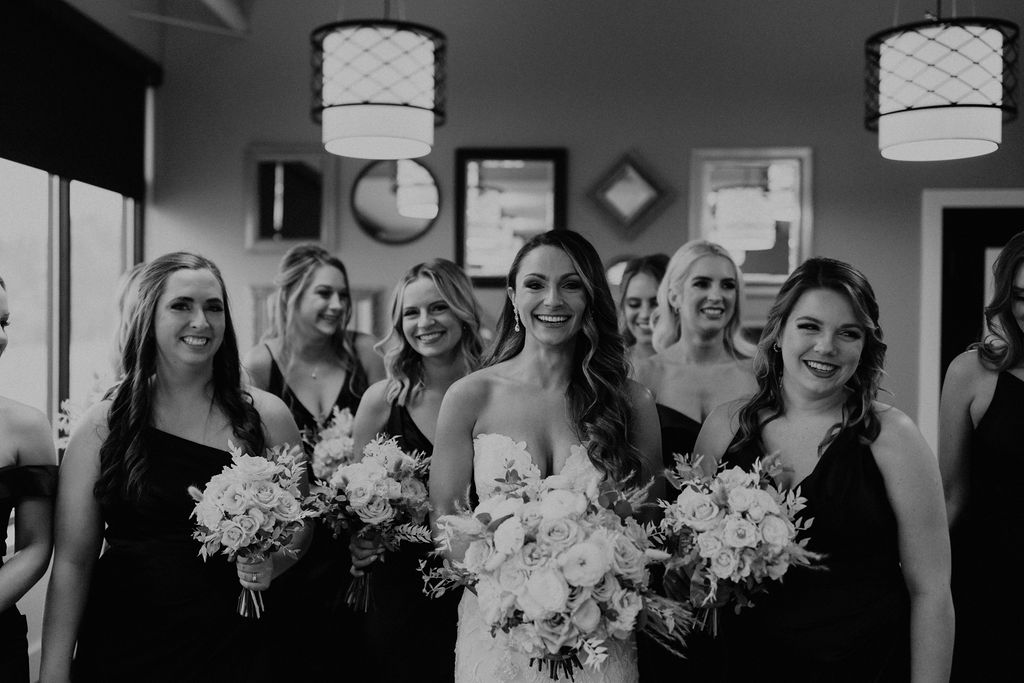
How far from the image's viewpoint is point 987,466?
276 centimetres

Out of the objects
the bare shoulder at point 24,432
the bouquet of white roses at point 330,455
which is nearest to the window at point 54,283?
the bouquet of white roses at point 330,455

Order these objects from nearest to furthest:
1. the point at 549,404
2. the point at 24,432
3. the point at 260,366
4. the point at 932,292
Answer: the point at 24,432, the point at 549,404, the point at 260,366, the point at 932,292

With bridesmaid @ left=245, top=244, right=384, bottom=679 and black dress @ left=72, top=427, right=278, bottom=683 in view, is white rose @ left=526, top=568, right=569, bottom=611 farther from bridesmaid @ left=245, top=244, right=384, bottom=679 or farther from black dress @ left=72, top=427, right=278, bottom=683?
bridesmaid @ left=245, top=244, right=384, bottom=679

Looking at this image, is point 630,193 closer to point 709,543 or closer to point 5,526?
point 709,543

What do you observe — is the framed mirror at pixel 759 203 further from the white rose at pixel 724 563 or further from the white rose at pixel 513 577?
the white rose at pixel 513 577

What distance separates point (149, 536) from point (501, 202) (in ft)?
11.9

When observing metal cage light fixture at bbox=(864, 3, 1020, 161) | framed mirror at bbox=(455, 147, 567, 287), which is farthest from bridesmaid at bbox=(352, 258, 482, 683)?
framed mirror at bbox=(455, 147, 567, 287)

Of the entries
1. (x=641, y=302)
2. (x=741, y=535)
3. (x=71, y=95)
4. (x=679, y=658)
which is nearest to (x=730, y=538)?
(x=741, y=535)

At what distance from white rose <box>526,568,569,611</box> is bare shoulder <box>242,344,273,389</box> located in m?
2.43

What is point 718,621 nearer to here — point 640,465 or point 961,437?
point 640,465

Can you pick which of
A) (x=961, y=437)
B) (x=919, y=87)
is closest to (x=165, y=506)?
(x=961, y=437)

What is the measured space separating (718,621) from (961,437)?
3.58 feet

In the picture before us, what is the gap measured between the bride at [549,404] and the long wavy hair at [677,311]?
3.67ft

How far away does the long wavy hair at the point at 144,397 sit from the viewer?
97.0 inches
